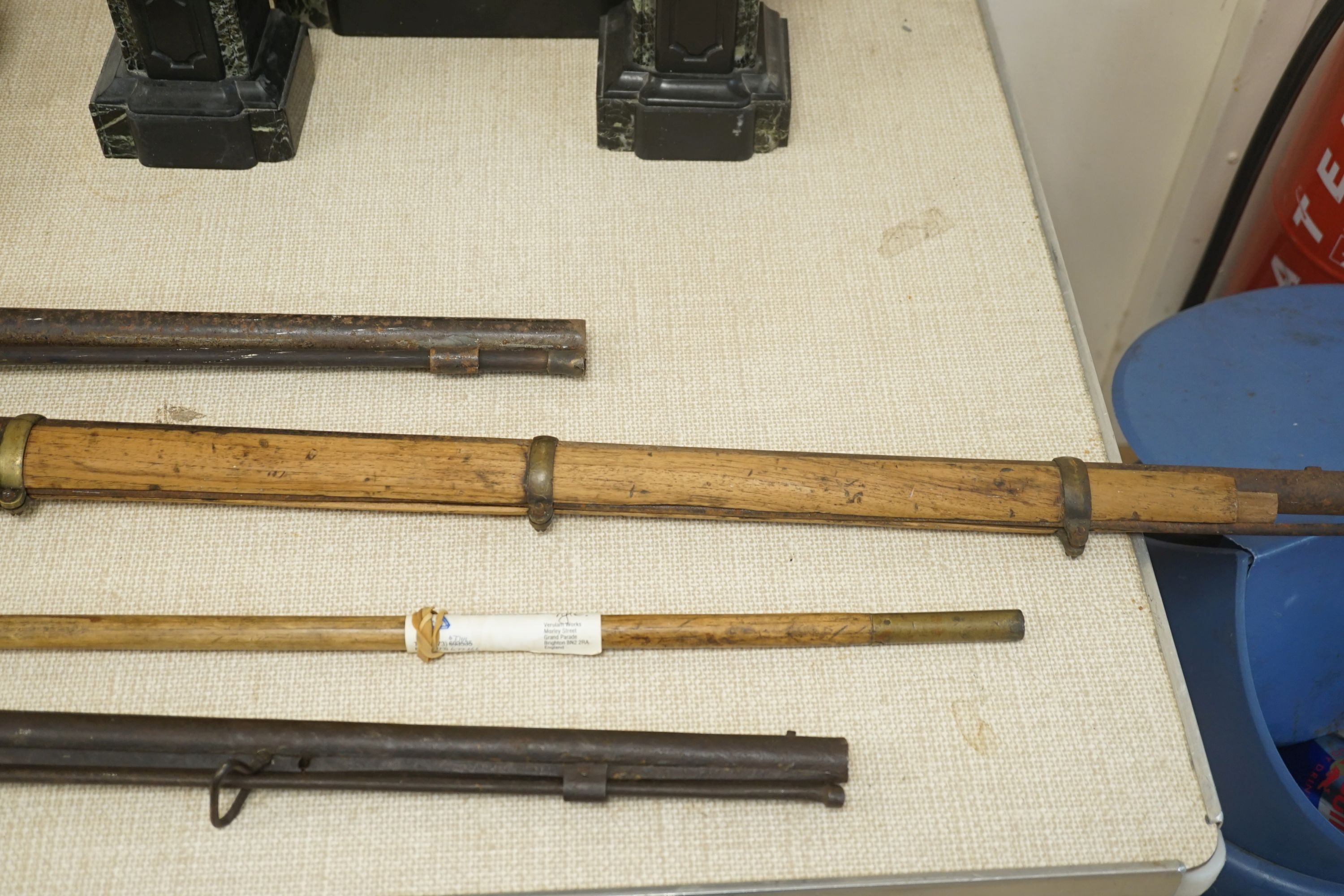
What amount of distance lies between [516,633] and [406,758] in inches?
7.5

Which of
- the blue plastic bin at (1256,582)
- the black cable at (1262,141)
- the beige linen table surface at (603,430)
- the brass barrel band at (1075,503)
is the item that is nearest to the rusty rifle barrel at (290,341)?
the beige linen table surface at (603,430)

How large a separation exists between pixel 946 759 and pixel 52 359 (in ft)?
4.20

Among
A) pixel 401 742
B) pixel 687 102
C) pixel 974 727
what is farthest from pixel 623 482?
pixel 687 102

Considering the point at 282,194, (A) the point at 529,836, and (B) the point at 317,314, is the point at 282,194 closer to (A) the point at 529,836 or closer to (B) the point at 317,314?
(B) the point at 317,314

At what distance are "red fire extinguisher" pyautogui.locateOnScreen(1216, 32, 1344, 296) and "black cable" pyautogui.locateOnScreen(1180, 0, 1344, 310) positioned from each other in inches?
1.2

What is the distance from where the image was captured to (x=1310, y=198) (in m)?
2.08

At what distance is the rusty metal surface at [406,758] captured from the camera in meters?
1.25

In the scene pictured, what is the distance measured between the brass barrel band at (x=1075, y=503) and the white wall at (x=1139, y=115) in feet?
4.10

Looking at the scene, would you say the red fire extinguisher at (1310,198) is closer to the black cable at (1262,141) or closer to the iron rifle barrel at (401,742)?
the black cable at (1262,141)

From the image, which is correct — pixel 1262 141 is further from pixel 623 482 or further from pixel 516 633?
pixel 516 633

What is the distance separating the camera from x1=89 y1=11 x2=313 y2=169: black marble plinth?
177cm

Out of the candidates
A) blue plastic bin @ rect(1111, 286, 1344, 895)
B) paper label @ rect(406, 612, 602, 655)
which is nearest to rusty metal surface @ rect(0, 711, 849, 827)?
paper label @ rect(406, 612, 602, 655)

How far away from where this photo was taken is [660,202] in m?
1.84

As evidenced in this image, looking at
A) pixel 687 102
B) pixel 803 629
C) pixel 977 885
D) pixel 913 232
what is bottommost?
pixel 977 885
